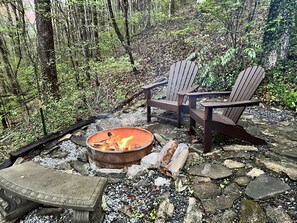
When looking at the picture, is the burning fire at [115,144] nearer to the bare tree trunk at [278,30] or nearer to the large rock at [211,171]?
the large rock at [211,171]

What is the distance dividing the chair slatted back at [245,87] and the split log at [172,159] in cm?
84

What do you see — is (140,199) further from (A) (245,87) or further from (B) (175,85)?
(B) (175,85)

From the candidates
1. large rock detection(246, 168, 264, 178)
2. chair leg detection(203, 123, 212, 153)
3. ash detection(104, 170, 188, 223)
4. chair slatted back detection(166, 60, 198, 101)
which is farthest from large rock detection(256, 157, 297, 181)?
chair slatted back detection(166, 60, 198, 101)

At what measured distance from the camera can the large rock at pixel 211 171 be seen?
6.48 ft

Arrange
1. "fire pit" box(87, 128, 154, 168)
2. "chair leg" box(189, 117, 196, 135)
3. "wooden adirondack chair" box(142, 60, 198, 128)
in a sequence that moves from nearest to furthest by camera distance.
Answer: "fire pit" box(87, 128, 154, 168) < "chair leg" box(189, 117, 196, 135) < "wooden adirondack chair" box(142, 60, 198, 128)

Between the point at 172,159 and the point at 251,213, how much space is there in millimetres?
808

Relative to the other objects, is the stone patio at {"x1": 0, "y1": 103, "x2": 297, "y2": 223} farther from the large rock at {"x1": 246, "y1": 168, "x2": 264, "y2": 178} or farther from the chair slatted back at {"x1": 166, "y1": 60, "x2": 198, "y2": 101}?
the chair slatted back at {"x1": 166, "y1": 60, "x2": 198, "y2": 101}

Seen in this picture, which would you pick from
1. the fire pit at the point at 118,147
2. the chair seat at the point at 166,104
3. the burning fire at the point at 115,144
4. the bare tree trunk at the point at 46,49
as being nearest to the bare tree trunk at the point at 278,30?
the chair seat at the point at 166,104

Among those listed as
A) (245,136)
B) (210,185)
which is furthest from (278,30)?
(210,185)

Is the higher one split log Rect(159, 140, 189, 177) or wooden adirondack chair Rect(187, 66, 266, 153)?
wooden adirondack chair Rect(187, 66, 266, 153)

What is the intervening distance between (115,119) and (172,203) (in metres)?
2.22

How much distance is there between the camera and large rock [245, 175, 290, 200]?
1.69 m

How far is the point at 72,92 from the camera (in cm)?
456

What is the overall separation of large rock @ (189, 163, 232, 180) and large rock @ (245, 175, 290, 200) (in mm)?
221
